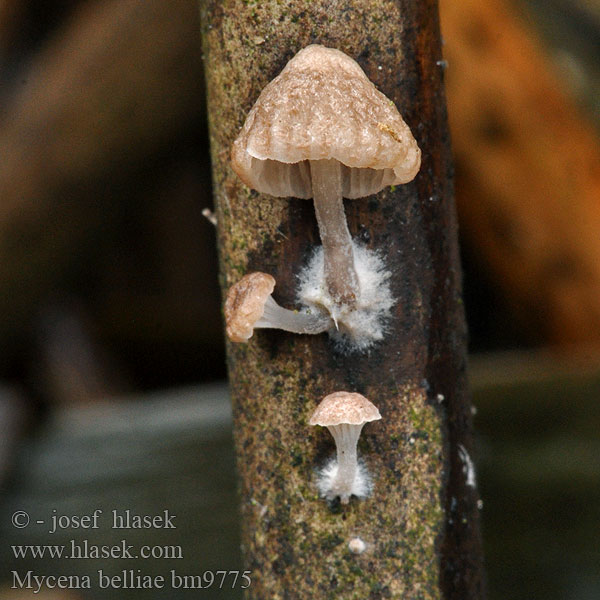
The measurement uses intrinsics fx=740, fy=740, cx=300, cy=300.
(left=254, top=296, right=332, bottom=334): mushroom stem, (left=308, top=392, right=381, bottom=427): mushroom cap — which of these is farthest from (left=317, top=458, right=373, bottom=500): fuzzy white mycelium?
(left=254, top=296, right=332, bottom=334): mushroom stem

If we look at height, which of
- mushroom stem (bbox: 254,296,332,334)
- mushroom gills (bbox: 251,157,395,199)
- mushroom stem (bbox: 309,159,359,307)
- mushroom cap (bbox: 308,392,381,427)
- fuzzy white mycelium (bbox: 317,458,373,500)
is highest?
mushroom gills (bbox: 251,157,395,199)

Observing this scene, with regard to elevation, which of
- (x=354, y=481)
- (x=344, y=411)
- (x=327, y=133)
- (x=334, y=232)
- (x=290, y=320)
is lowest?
(x=354, y=481)

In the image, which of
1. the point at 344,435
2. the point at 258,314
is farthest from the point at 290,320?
the point at 344,435

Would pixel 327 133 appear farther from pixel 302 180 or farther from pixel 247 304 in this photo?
pixel 247 304

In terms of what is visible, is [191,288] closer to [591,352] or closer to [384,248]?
[591,352]

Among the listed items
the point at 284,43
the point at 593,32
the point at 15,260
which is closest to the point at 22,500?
the point at 15,260

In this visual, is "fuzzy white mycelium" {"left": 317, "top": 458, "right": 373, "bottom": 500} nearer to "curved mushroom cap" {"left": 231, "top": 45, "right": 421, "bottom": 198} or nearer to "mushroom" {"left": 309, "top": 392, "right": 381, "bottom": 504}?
"mushroom" {"left": 309, "top": 392, "right": 381, "bottom": 504}
